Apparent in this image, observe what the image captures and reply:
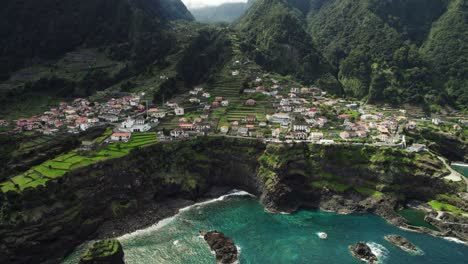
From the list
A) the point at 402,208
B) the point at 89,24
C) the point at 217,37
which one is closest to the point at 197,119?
the point at 402,208

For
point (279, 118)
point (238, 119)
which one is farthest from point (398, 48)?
point (238, 119)

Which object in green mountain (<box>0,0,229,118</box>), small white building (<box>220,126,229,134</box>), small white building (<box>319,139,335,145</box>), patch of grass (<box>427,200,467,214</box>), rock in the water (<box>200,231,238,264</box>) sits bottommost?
rock in the water (<box>200,231,238,264</box>)

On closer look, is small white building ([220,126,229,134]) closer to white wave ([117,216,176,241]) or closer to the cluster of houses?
the cluster of houses

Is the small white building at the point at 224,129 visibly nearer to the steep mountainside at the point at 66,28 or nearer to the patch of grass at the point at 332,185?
the patch of grass at the point at 332,185

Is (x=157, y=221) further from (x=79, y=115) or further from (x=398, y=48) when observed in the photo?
(x=398, y=48)

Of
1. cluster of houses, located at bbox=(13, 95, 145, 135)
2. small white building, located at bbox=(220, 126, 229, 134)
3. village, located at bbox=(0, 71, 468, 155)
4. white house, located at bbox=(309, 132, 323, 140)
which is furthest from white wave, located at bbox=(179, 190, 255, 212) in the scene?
cluster of houses, located at bbox=(13, 95, 145, 135)

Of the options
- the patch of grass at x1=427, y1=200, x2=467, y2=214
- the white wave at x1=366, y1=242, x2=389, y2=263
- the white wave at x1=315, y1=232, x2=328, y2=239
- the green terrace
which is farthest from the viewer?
the patch of grass at x1=427, y1=200, x2=467, y2=214
